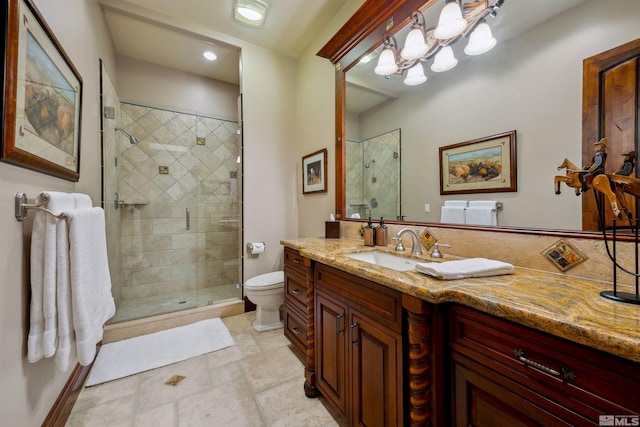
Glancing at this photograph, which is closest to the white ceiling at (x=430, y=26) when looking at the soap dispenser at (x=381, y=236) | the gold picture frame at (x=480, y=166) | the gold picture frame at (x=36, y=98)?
the gold picture frame at (x=480, y=166)

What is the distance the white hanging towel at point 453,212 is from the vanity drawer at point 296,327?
111 cm

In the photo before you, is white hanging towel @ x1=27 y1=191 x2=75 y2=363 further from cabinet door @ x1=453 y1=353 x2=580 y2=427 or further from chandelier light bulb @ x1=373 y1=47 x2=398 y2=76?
chandelier light bulb @ x1=373 y1=47 x2=398 y2=76

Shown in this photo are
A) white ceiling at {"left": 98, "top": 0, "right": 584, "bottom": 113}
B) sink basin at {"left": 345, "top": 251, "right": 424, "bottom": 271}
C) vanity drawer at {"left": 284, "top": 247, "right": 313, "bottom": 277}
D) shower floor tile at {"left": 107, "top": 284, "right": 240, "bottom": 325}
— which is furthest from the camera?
shower floor tile at {"left": 107, "top": 284, "right": 240, "bottom": 325}

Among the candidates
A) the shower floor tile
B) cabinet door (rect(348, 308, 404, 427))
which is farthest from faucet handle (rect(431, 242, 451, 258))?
the shower floor tile

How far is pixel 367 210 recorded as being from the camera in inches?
81.1

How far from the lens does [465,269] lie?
921 mm

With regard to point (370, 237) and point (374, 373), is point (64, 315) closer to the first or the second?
point (374, 373)

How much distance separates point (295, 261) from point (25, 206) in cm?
133

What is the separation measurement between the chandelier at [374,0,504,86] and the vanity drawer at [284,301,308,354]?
1.77 meters

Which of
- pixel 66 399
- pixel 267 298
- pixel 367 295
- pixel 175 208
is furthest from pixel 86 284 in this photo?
pixel 175 208

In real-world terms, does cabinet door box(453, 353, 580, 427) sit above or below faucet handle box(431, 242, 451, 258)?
below

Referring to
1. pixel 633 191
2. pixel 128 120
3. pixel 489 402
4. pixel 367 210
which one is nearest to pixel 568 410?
pixel 489 402

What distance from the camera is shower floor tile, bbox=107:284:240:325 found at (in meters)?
2.42

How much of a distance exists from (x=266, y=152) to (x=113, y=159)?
1.48 meters
